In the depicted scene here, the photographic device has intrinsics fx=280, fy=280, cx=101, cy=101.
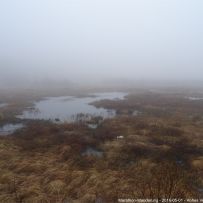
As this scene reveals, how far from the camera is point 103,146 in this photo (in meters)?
24.5

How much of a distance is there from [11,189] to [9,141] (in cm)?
1072

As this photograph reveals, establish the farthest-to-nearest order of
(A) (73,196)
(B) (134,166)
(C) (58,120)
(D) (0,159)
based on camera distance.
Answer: (C) (58,120)
(D) (0,159)
(B) (134,166)
(A) (73,196)

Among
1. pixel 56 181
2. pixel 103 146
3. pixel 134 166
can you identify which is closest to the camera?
pixel 56 181

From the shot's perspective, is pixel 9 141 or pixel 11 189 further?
pixel 9 141

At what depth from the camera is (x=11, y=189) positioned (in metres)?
15.4

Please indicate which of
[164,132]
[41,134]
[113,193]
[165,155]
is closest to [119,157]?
[165,155]

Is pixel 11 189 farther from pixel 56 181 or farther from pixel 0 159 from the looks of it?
pixel 0 159

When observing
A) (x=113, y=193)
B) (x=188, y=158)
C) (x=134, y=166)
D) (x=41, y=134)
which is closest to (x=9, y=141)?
(x=41, y=134)

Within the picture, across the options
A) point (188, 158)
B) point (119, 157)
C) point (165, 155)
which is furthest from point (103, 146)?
point (188, 158)

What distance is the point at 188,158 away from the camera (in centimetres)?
2112

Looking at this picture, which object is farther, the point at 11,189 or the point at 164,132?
the point at 164,132

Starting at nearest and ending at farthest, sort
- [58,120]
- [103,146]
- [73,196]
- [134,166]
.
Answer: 1. [73,196]
2. [134,166]
3. [103,146]
4. [58,120]

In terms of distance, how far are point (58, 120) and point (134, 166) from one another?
741 inches

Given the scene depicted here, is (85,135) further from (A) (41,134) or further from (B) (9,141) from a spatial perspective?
(B) (9,141)
